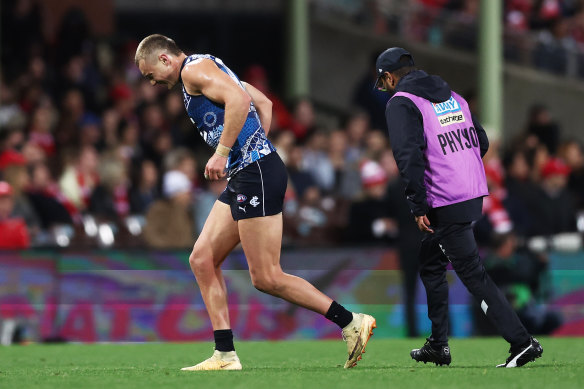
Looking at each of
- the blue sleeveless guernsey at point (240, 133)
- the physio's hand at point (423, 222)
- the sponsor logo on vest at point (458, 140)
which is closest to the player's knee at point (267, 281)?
the blue sleeveless guernsey at point (240, 133)

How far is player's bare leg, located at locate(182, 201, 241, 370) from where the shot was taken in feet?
27.3

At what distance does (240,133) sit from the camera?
8258 millimetres

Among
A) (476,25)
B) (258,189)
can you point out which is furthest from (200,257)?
(476,25)

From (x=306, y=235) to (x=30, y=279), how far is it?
3.60 meters

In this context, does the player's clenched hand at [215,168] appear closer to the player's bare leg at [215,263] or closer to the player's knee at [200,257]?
the player's bare leg at [215,263]

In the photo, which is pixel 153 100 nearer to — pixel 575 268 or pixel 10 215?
pixel 10 215

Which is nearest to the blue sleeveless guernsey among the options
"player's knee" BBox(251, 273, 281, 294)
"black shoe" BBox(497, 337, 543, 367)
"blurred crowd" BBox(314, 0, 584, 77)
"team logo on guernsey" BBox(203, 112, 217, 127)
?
"team logo on guernsey" BBox(203, 112, 217, 127)

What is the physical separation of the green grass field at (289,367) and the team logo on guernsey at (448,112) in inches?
65.2

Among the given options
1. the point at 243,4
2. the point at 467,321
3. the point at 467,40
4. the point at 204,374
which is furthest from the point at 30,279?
the point at 243,4

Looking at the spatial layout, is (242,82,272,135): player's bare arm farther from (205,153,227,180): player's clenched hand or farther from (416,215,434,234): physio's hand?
(416,215,434,234): physio's hand

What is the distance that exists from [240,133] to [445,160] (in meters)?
1.37

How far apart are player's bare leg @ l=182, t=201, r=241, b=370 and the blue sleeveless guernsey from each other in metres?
0.32

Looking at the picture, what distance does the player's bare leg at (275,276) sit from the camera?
817 cm

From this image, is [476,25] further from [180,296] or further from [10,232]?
[10,232]
